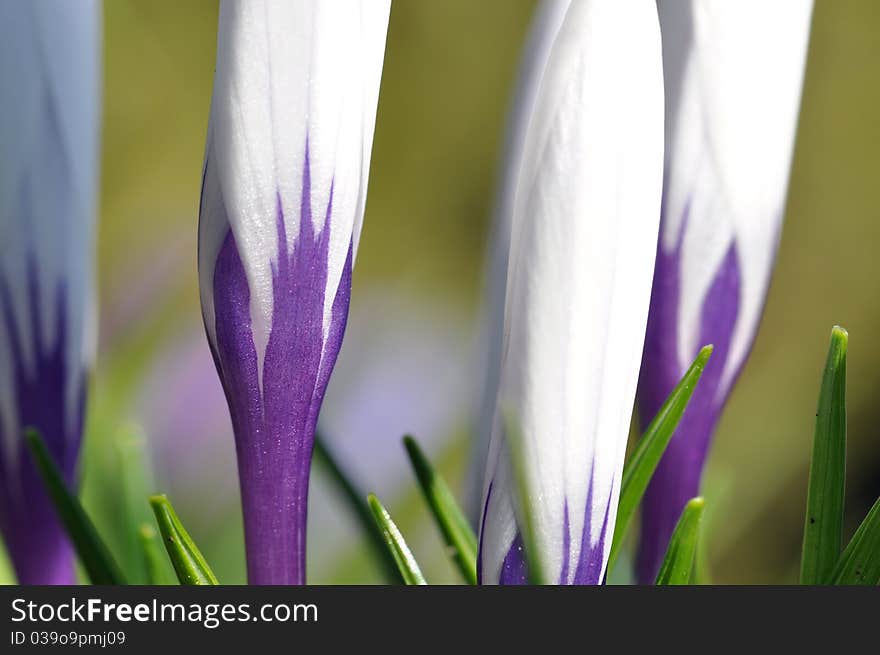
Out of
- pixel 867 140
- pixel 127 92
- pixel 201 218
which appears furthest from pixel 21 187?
pixel 867 140

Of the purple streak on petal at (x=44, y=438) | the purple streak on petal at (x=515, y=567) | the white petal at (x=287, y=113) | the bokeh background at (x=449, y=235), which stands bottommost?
the purple streak on petal at (x=515, y=567)

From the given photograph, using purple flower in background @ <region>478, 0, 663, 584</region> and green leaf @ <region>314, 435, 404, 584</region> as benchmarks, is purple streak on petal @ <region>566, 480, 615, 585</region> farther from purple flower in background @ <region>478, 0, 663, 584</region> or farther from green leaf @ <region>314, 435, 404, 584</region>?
green leaf @ <region>314, 435, 404, 584</region>

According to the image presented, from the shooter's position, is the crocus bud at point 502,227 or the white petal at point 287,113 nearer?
the white petal at point 287,113

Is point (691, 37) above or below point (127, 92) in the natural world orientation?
below

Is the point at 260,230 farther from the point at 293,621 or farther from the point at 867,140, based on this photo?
the point at 867,140

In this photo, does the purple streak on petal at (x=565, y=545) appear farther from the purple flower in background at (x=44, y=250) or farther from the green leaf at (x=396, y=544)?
the purple flower in background at (x=44, y=250)

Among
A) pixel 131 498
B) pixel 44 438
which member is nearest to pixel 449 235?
pixel 131 498

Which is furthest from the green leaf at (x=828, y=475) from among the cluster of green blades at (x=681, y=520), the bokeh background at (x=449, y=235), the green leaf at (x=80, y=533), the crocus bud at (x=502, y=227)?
the bokeh background at (x=449, y=235)
